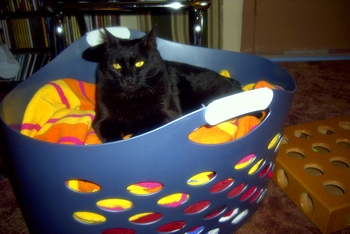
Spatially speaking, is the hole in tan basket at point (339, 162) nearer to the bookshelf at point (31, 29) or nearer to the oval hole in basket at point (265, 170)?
the oval hole in basket at point (265, 170)

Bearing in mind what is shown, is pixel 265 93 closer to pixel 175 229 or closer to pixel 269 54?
pixel 175 229

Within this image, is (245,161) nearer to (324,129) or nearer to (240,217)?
(240,217)

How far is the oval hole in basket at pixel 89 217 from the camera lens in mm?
642

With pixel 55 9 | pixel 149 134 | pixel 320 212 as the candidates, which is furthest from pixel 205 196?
pixel 55 9

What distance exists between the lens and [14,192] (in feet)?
3.06

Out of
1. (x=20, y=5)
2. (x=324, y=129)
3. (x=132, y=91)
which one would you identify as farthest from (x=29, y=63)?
(x=324, y=129)

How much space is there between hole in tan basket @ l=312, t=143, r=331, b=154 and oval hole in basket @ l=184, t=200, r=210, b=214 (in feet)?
1.59

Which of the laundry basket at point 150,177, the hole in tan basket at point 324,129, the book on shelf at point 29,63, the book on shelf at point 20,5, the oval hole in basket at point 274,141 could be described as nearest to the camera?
the laundry basket at point 150,177

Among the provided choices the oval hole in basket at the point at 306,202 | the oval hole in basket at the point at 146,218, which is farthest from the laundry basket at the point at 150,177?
the oval hole in basket at the point at 306,202

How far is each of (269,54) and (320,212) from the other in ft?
5.13

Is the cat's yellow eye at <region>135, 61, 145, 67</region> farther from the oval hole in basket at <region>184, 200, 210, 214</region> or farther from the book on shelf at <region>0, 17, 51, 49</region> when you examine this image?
the book on shelf at <region>0, 17, 51, 49</region>

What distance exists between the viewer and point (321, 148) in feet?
3.43

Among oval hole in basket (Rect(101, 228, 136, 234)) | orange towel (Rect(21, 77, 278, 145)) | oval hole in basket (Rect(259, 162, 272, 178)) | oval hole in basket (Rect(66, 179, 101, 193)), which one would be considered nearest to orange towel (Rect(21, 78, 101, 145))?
orange towel (Rect(21, 77, 278, 145))

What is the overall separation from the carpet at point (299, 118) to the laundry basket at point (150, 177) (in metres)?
0.06
